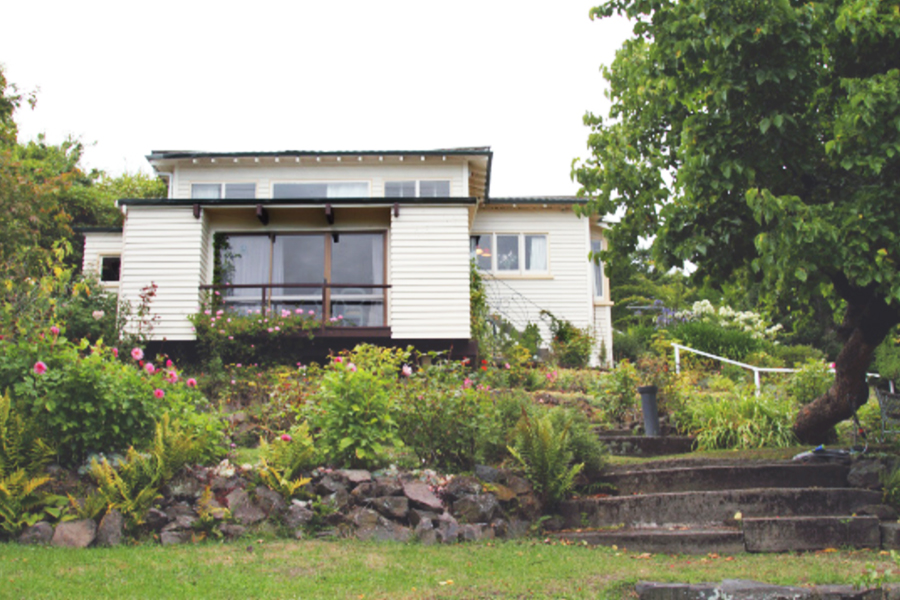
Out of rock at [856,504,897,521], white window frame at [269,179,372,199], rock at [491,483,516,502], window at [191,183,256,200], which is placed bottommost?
rock at [856,504,897,521]

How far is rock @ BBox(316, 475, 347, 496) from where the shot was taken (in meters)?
7.87

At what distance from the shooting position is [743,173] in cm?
773

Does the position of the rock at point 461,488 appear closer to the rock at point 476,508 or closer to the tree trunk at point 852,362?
the rock at point 476,508

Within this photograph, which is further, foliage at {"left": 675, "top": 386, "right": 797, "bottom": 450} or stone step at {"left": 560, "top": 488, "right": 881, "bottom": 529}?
foliage at {"left": 675, "top": 386, "right": 797, "bottom": 450}

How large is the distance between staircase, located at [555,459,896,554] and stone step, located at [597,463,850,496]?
0.01 metres

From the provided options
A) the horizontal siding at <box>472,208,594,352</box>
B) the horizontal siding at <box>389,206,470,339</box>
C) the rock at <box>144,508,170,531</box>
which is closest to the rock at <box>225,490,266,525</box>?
the rock at <box>144,508,170,531</box>

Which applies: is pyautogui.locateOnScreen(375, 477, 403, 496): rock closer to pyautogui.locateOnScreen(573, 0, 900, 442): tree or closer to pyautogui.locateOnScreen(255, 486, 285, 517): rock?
pyautogui.locateOnScreen(255, 486, 285, 517): rock

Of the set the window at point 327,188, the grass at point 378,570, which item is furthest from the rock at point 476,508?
the window at point 327,188

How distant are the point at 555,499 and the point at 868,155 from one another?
4467 millimetres

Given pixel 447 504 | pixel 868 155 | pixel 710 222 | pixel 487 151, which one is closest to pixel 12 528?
pixel 447 504

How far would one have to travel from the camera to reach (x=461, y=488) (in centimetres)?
798

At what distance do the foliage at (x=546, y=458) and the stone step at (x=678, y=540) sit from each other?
77 centimetres

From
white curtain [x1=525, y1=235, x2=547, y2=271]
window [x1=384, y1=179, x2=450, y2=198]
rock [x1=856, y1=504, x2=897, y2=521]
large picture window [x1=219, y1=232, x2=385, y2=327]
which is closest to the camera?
rock [x1=856, y1=504, x2=897, y2=521]

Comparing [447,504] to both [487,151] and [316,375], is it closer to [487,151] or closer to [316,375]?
[316,375]
